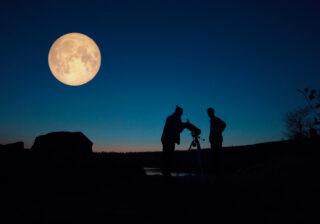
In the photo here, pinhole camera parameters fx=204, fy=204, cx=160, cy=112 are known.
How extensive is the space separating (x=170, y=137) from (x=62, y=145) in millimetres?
4748

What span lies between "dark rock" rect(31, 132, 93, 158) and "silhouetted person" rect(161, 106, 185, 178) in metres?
3.84

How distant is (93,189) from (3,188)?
93.6 inches

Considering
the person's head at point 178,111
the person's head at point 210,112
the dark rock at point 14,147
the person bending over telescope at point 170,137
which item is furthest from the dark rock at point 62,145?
the person's head at point 210,112

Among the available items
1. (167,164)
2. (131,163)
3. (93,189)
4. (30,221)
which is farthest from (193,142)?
(30,221)

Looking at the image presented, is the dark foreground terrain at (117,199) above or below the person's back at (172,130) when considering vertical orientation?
below

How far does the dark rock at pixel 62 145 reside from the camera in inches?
340

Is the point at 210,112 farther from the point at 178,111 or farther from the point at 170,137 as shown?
the point at 170,137

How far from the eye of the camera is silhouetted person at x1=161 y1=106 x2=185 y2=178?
25.8 ft

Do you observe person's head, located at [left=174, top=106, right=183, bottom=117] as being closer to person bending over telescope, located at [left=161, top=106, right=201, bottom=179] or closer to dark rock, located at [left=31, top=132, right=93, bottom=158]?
person bending over telescope, located at [left=161, top=106, right=201, bottom=179]

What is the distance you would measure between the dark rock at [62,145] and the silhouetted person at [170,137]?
3.84m

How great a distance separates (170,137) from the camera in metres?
8.16

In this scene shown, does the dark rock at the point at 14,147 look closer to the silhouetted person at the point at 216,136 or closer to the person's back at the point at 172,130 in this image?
the person's back at the point at 172,130

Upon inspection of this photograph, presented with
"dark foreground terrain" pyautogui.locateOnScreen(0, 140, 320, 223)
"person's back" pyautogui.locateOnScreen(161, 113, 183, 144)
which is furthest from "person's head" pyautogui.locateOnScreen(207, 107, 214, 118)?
"dark foreground terrain" pyautogui.locateOnScreen(0, 140, 320, 223)

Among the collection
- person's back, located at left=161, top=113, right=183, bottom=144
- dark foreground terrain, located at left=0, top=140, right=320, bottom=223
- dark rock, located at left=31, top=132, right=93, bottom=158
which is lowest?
dark foreground terrain, located at left=0, top=140, right=320, bottom=223
